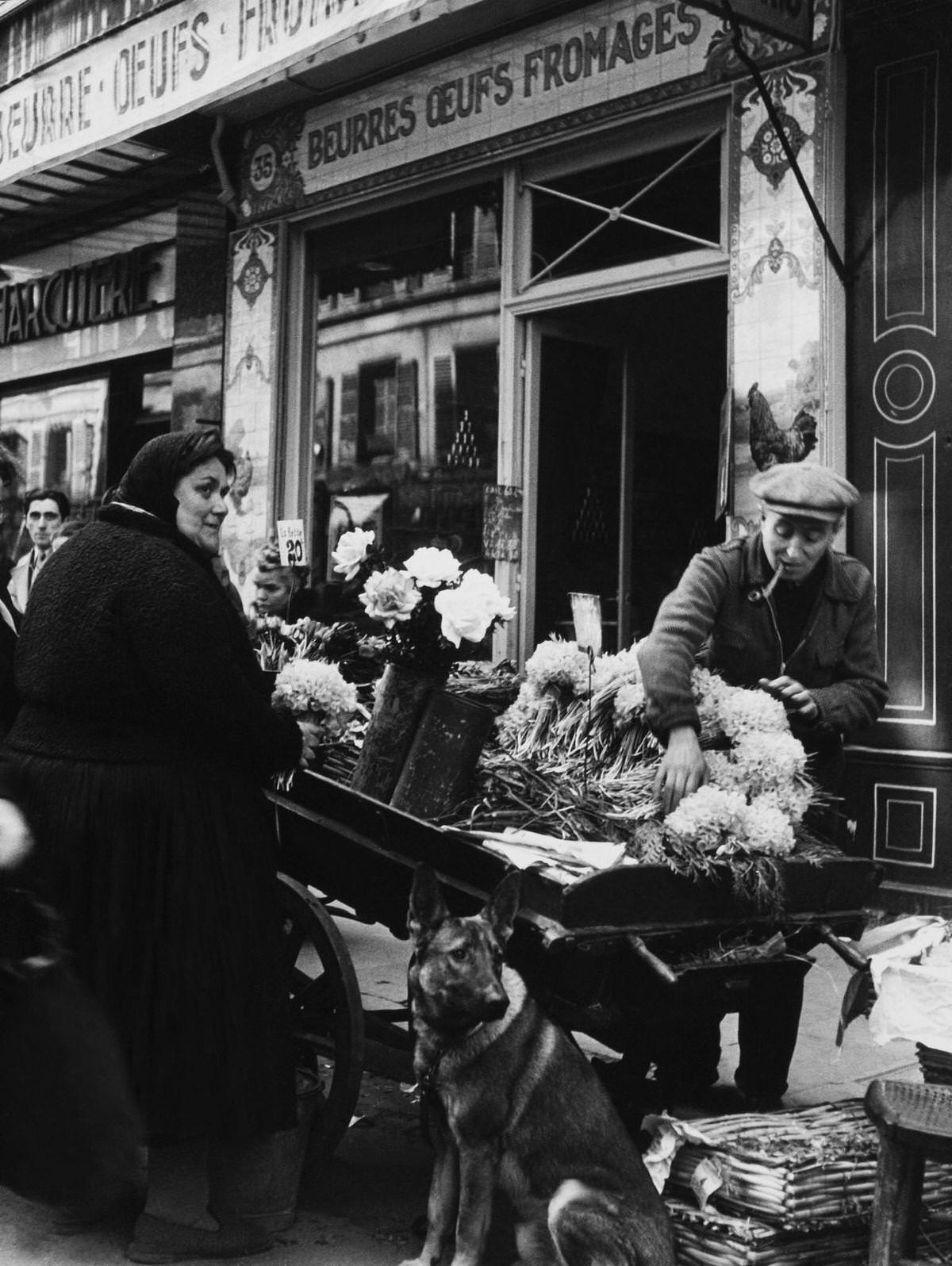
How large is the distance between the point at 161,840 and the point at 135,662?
465 mm

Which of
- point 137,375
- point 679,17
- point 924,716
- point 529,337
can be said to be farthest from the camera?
point 137,375

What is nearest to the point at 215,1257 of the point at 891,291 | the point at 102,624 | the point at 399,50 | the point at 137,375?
the point at 102,624

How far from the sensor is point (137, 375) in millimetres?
11750

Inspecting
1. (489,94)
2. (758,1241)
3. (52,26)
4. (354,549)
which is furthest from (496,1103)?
(52,26)

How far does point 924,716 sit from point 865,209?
101 inches

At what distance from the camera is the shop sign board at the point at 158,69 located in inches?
281

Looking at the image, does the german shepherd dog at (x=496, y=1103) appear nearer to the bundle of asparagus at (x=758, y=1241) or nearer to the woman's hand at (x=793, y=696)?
the bundle of asparagus at (x=758, y=1241)

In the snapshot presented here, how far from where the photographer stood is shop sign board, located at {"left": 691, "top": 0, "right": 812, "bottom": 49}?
652 cm

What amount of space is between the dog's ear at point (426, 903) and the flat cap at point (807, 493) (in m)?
1.66

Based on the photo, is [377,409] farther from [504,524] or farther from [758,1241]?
[758,1241]

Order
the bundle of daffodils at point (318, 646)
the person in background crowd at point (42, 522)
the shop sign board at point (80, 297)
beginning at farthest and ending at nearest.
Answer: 1. the shop sign board at point (80, 297)
2. the person in background crowd at point (42, 522)
3. the bundle of daffodils at point (318, 646)

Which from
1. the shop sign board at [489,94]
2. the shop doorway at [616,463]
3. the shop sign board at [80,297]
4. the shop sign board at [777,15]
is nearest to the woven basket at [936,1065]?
the shop sign board at [777,15]

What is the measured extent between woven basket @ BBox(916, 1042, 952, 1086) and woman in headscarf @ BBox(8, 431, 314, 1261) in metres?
1.62

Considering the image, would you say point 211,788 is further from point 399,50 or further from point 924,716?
point 399,50
